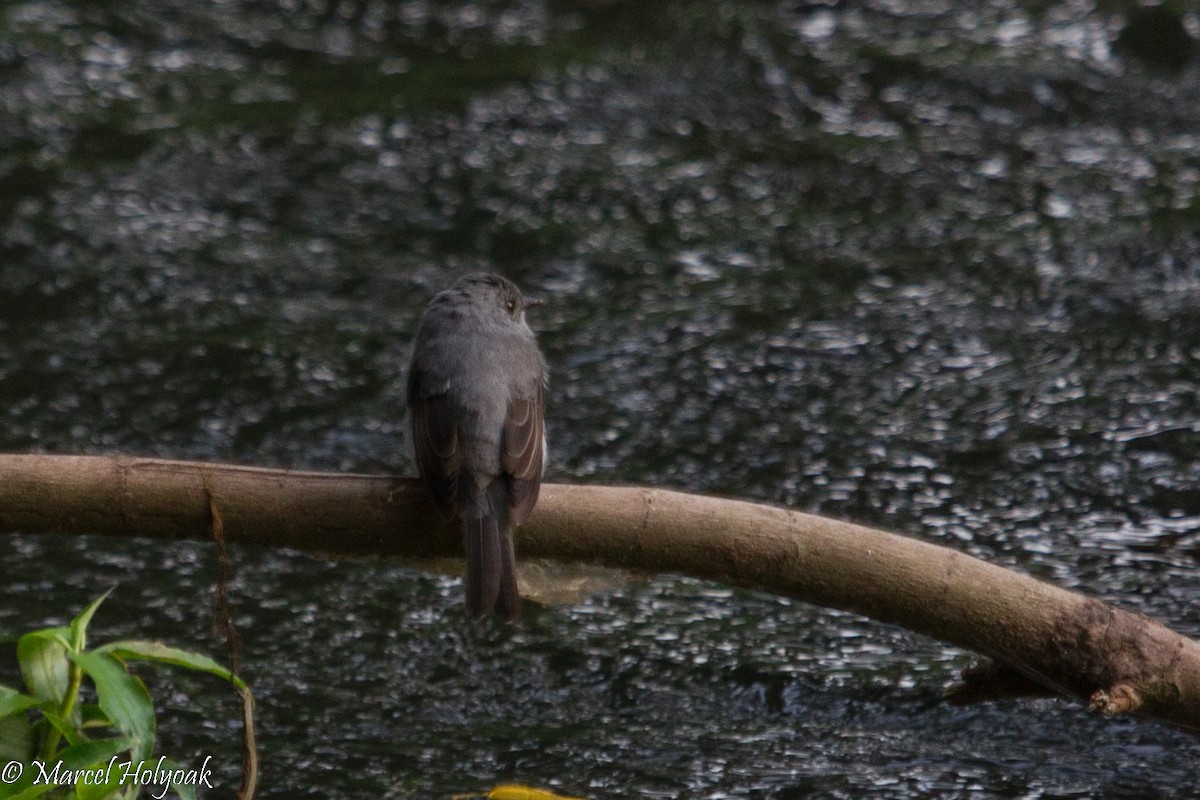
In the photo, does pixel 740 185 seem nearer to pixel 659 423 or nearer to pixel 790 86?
pixel 790 86

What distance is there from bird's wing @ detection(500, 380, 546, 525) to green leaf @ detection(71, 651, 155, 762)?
0.88 metres

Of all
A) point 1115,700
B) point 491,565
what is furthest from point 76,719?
point 1115,700

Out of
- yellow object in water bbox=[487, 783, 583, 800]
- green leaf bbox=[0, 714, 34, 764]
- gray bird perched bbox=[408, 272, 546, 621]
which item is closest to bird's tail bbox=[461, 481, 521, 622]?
gray bird perched bbox=[408, 272, 546, 621]

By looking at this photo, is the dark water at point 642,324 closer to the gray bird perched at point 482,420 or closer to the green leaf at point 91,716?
the gray bird perched at point 482,420

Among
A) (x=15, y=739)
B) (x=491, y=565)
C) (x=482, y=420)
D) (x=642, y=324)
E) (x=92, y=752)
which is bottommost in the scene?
(x=642, y=324)

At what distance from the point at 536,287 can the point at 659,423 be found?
1219 mm

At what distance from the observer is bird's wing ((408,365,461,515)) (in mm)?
3609

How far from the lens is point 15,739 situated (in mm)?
3131

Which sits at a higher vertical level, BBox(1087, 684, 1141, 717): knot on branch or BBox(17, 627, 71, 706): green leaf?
BBox(1087, 684, 1141, 717): knot on branch

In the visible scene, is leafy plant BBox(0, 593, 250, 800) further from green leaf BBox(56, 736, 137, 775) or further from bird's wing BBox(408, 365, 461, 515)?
bird's wing BBox(408, 365, 461, 515)

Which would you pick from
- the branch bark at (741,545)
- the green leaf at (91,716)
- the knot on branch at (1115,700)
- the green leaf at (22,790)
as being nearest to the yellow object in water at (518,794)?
the branch bark at (741,545)

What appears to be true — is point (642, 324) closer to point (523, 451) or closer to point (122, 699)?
point (523, 451)

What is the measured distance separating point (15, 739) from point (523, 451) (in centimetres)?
126

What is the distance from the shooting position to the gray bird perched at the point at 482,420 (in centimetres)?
352
